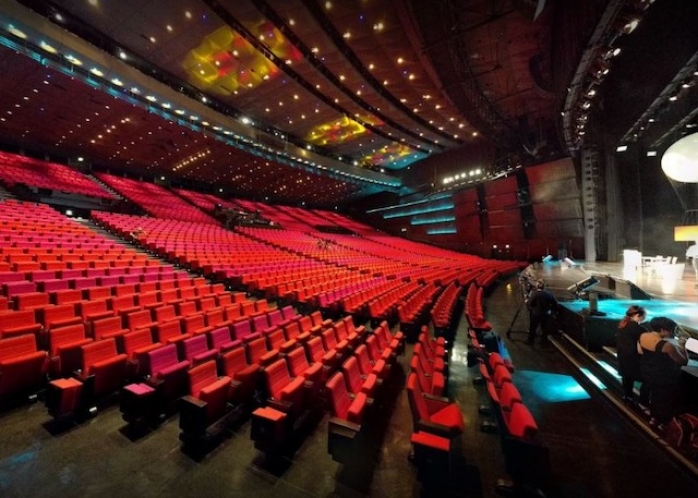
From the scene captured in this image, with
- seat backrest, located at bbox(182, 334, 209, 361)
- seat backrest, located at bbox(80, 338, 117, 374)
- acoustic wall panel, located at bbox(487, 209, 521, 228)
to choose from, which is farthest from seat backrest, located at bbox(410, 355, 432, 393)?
acoustic wall panel, located at bbox(487, 209, 521, 228)

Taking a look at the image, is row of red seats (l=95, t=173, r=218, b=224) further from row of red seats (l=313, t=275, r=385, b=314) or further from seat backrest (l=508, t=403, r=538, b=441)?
seat backrest (l=508, t=403, r=538, b=441)

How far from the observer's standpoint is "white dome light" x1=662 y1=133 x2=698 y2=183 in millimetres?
5285

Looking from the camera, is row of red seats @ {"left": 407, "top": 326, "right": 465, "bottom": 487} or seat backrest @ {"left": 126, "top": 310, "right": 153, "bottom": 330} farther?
seat backrest @ {"left": 126, "top": 310, "right": 153, "bottom": 330}

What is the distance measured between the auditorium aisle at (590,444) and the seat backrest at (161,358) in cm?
213

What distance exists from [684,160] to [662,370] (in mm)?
5887

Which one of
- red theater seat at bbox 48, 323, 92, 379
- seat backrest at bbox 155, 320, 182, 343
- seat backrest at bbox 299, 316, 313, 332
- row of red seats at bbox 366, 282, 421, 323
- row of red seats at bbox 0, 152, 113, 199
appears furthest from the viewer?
row of red seats at bbox 0, 152, 113, 199

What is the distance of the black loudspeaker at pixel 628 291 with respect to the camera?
377cm

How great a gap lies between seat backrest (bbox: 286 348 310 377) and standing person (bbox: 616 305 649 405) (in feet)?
7.22

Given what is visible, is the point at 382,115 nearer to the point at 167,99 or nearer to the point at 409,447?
the point at 167,99

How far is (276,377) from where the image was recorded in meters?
1.84

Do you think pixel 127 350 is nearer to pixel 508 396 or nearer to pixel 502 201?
pixel 508 396

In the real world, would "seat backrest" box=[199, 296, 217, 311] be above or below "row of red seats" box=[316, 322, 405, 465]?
above

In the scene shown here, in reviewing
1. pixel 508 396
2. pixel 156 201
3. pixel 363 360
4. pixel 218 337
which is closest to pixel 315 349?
pixel 363 360

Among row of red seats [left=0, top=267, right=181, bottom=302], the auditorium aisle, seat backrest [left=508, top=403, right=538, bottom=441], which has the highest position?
row of red seats [left=0, top=267, right=181, bottom=302]
